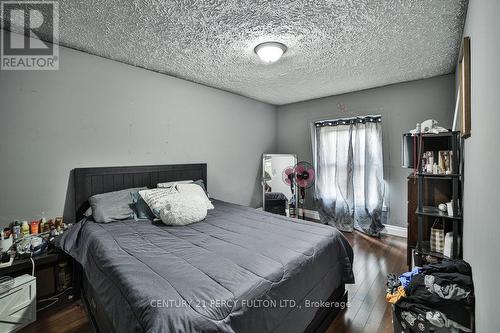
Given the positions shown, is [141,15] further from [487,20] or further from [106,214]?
[487,20]

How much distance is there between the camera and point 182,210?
2.18 m

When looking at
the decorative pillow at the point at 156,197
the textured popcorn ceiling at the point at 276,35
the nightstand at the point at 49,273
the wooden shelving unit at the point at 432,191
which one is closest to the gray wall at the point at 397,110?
the textured popcorn ceiling at the point at 276,35

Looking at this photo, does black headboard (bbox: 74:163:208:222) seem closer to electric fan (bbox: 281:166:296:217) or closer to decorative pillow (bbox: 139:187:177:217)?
decorative pillow (bbox: 139:187:177:217)

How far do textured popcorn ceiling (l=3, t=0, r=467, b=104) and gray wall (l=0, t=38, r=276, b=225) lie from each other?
0.88 ft

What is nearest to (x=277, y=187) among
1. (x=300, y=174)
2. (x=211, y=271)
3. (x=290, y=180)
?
(x=290, y=180)

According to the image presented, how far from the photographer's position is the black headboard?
2.32 m

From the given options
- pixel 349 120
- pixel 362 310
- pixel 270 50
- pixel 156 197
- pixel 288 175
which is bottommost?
pixel 362 310

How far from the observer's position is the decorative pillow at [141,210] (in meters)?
2.34

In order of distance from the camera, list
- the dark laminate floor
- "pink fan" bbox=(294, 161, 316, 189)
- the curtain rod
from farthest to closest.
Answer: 1. "pink fan" bbox=(294, 161, 316, 189)
2. the curtain rod
3. the dark laminate floor

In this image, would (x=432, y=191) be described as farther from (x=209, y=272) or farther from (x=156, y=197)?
(x=156, y=197)

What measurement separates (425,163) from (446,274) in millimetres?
1351

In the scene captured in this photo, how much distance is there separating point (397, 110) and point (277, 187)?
7.38ft

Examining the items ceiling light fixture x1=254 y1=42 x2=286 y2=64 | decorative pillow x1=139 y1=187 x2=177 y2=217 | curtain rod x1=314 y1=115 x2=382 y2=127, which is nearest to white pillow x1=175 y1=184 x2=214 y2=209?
decorative pillow x1=139 y1=187 x2=177 y2=217

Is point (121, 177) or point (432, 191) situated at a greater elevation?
point (121, 177)
